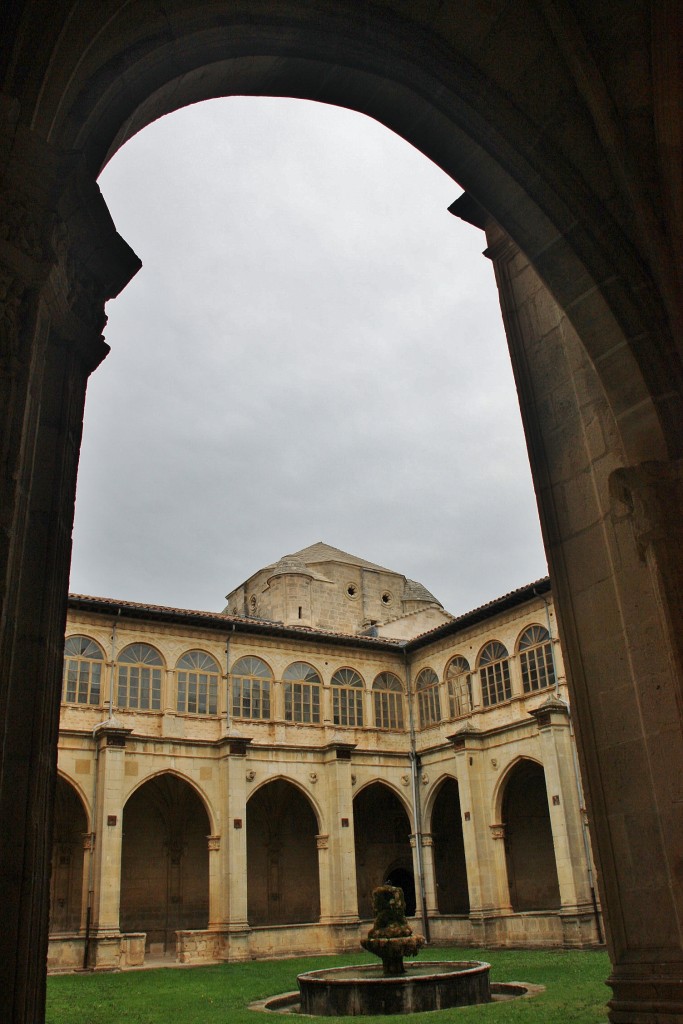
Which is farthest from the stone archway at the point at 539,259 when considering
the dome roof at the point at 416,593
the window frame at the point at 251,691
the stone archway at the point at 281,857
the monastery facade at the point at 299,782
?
the dome roof at the point at 416,593

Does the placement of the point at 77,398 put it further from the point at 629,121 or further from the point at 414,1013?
the point at 414,1013

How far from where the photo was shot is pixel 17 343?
11.8 ft

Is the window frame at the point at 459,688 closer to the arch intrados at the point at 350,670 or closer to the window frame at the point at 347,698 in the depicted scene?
the arch intrados at the point at 350,670

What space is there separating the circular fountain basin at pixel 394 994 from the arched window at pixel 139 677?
13.5 m

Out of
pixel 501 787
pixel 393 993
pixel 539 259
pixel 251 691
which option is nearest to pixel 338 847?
pixel 501 787

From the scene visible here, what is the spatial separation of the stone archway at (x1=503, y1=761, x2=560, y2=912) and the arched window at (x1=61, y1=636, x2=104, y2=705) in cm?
1290

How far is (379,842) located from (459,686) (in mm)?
8183

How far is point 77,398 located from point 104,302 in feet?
→ 1.86

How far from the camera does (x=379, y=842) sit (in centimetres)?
3222

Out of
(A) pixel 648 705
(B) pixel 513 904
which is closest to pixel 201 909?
(B) pixel 513 904

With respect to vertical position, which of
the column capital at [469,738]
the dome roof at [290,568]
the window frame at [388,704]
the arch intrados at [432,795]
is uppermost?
the dome roof at [290,568]

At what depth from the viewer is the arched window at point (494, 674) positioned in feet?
86.2

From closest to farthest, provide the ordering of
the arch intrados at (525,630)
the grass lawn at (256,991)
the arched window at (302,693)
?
the grass lawn at (256,991)
the arch intrados at (525,630)
the arched window at (302,693)

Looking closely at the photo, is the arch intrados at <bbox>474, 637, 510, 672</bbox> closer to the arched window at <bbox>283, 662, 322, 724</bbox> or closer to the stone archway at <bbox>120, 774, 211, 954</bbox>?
the arched window at <bbox>283, 662, 322, 724</bbox>
